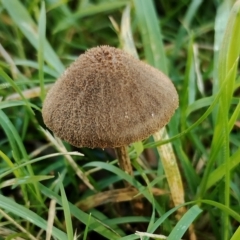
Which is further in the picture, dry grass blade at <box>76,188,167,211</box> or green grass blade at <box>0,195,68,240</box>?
dry grass blade at <box>76,188,167,211</box>

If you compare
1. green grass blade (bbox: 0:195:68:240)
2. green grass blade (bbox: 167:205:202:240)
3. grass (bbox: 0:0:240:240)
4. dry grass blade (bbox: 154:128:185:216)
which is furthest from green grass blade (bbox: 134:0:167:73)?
green grass blade (bbox: 0:195:68:240)

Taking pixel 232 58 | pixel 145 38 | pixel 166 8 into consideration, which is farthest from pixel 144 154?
pixel 166 8

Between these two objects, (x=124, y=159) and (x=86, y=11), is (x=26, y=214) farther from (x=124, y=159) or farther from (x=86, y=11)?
(x=86, y=11)

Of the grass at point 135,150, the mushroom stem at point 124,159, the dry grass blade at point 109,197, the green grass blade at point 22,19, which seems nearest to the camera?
the grass at point 135,150

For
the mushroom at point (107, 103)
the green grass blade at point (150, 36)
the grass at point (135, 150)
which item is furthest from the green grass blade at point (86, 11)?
the mushroom at point (107, 103)

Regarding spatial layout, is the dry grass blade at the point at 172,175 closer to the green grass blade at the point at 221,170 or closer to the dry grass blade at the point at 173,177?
the dry grass blade at the point at 173,177

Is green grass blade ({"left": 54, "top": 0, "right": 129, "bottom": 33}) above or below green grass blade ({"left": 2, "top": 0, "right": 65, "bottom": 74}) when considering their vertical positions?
below

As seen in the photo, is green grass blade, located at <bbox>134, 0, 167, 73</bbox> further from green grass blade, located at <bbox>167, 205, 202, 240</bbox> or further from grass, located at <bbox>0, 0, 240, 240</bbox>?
green grass blade, located at <bbox>167, 205, 202, 240</bbox>
